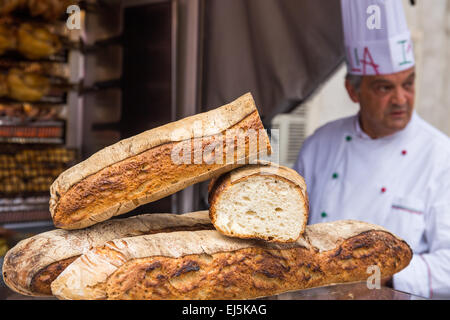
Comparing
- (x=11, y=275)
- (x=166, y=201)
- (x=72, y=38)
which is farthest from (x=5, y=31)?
(x=11, y=275)

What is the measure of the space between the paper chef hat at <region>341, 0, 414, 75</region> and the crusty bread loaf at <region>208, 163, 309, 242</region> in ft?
3.79

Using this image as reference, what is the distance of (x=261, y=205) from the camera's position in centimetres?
95

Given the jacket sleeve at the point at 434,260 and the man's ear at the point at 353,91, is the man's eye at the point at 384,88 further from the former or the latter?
the jacket sleeve at the point at 434,260

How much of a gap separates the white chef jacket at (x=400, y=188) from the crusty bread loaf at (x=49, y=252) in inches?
45.6

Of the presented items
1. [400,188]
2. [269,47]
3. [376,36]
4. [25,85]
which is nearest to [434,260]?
[400,188]

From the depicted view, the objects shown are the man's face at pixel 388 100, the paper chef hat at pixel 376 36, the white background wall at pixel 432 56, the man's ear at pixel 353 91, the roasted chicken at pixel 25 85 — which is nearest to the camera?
the paper chef hat at pixel 376 36

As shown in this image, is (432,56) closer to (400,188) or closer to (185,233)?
(400,188)

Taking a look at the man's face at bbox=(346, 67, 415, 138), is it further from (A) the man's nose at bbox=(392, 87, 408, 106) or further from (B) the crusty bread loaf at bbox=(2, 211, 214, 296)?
(B) the crusty bread loaf at bbox=(2, 211, 214, 296)

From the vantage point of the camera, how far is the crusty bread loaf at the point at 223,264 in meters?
0.84

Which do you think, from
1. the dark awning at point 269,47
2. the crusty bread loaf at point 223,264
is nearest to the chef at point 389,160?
the dark awning at point 269,47

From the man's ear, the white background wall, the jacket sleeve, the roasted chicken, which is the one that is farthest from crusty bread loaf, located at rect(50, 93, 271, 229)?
the white background wall

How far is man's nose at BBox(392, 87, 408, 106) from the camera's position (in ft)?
6.70

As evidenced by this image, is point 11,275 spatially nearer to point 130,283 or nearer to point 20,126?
point 130,283

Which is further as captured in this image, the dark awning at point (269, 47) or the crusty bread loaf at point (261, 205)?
the dark awning at point (269, 47)
